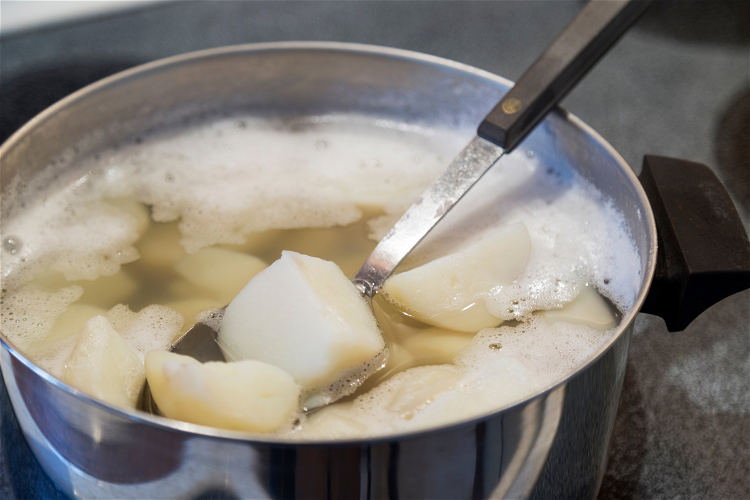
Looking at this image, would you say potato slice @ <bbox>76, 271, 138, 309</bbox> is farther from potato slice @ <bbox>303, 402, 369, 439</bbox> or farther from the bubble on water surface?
potato slice @ <bbox>303, 402, 369, 439</bbox>

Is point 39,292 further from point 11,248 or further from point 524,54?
point 524,54

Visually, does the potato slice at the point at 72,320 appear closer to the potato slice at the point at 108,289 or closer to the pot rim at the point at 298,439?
the potato slice at the point at 108,289

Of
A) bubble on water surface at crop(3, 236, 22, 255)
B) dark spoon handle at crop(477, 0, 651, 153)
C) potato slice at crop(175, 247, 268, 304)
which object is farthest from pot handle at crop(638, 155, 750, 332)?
bubble on water surface at crop(3, 236, 22, 255)

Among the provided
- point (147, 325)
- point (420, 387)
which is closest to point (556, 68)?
point (420, 387)

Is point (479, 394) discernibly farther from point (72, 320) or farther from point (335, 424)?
point (72, 320)

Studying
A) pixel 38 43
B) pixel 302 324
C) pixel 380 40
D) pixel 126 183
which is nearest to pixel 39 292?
pixel 126 183
